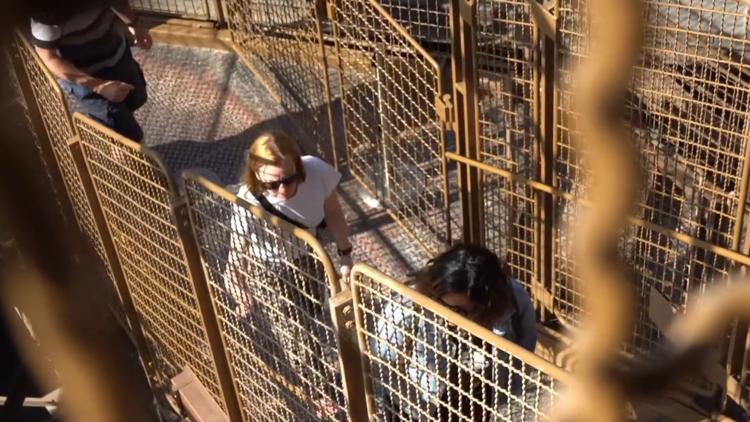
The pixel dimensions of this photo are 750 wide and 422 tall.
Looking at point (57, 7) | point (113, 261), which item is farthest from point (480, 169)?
point (57, 7)

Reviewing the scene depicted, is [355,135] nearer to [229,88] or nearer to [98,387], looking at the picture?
[229,88]

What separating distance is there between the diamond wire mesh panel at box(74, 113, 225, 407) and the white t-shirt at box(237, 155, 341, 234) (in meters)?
0.42

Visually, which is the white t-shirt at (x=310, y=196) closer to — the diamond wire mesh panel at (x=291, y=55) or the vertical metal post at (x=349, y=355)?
the vertical metal post at (x=349, y=355)

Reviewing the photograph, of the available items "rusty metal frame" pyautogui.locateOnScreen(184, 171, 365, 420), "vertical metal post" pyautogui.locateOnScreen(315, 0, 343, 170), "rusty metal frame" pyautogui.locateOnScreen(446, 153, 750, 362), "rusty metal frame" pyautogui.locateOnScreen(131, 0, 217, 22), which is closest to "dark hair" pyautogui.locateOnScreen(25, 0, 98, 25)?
"rusty metal frame" pyautogui.locateOnScreen(184, 171, 365, 420)

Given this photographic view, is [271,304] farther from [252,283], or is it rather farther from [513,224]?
[513,224]

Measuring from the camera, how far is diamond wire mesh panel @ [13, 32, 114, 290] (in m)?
4.07

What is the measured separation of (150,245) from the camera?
389cm

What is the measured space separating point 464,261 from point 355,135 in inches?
100

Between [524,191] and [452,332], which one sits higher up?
[452,332]

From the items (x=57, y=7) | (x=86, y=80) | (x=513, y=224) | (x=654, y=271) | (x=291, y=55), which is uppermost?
(x=57, y=7)

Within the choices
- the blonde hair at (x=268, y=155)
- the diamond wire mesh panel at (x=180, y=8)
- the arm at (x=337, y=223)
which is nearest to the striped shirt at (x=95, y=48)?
the blonde hair at (x=268, y=155)

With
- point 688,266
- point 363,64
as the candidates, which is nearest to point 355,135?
point 363,64

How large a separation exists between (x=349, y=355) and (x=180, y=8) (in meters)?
5.08

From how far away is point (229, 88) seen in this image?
6.95m
